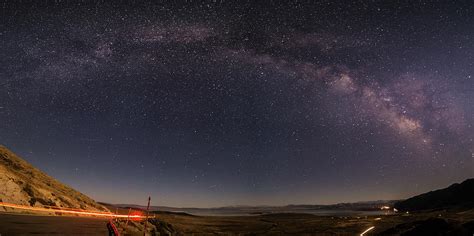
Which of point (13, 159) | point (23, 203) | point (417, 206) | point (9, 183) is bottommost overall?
point (417, 206)

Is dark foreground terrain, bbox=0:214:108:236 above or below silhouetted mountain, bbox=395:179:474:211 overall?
above

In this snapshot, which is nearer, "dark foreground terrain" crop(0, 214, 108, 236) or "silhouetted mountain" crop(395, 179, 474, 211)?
"dark foreground terrain" crop(0, 214, 108, 236)

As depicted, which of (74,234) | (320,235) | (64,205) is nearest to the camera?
(74,234)

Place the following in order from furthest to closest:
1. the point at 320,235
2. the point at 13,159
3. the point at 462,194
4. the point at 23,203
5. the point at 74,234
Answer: the point at 462,194 → the point at 320,235 → the point at 13,159 → the point at 23,203 → the point at 74,234

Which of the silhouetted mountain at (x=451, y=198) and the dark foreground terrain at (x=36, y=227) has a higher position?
the dark foreground terrain at (x=36, y=227)

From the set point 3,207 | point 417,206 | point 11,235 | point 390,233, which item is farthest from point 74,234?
point 417,206

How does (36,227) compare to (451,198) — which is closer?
(36,227)

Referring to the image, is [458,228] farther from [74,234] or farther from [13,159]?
[13,159]

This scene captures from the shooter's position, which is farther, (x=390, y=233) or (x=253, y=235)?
(x=253, y=235)

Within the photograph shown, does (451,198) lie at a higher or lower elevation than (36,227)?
lower

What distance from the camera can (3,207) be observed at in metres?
23.8

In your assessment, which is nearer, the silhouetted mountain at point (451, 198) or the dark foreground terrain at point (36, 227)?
the dark foreground terrain at point (36, 227)

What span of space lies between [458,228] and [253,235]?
1528 inches

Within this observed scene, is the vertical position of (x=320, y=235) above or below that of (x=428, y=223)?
below
